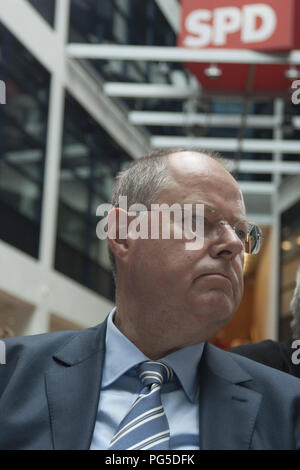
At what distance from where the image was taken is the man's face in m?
2.08

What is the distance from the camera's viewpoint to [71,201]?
44.3 ft

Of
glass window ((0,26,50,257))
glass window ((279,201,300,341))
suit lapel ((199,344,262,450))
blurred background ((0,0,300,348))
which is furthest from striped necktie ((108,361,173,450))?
glass window ((279,201,300,341))

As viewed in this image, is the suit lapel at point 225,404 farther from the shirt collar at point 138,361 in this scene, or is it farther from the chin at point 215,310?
the chin at point 215,310

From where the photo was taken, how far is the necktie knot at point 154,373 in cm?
215

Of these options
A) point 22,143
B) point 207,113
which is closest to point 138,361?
point 207,113

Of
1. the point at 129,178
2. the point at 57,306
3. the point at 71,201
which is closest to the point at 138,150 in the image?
the point at 71,201

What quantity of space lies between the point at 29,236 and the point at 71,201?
1.84 meters

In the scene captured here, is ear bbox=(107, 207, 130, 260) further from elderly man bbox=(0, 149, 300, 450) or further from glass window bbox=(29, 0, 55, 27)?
glass window bbox=(29, 0, 55, 27)

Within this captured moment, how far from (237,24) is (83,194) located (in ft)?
18.9

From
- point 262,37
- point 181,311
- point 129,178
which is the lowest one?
point 181,311

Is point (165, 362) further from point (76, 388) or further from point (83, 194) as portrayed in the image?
point (83, 194)

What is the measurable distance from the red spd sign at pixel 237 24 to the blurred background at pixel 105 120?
0.01m
